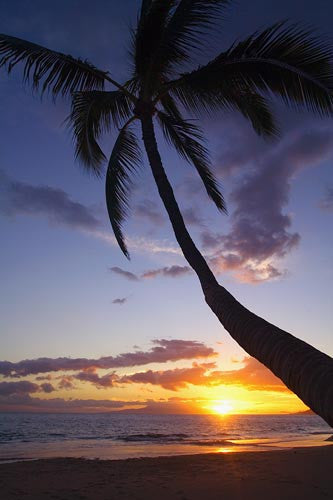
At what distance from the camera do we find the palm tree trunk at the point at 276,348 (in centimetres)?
320

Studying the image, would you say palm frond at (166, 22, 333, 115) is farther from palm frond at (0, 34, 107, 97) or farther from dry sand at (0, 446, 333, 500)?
dry sand at (0, 446, 333, 500)

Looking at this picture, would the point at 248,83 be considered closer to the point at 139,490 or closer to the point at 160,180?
the point at 160,180

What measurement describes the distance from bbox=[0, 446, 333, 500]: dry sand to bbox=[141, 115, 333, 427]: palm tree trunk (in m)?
5.62

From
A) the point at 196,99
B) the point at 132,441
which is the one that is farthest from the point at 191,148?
the point at 132,441

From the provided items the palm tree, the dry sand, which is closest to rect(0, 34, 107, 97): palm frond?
the palm tree

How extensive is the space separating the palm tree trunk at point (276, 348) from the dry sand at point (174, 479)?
562 cm

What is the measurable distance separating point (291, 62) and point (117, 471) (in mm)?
11870

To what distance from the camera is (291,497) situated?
906 cm

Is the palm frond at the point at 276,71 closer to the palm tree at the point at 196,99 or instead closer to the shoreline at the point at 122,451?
the palm tree at the point at 196,99

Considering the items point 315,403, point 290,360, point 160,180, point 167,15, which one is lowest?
point 315,403

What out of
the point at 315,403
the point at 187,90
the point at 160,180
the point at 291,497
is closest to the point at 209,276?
the point at 160,180

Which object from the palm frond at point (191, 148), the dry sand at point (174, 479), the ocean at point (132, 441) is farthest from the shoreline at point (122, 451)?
the palm frond at point (191, 148)

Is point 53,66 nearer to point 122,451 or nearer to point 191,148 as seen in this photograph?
point 191,148

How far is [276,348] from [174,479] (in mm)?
9000
